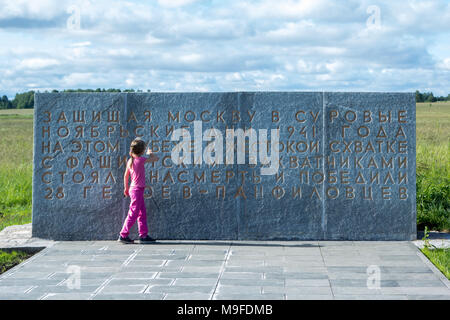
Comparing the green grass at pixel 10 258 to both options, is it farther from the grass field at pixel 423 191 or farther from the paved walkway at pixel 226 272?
the grass field at pixel 423 191

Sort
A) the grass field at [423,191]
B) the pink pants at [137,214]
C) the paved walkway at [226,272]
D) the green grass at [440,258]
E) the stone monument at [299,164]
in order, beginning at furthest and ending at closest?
the grass field at [423,191] → the stone monument at [299,164] → the pink pants at [137,214] → the green grass at [440,258] → the paved walkway at [226,272]

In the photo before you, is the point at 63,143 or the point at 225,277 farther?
the point at 63,143

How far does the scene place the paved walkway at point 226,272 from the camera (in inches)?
245

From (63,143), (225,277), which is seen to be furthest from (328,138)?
(63,143)

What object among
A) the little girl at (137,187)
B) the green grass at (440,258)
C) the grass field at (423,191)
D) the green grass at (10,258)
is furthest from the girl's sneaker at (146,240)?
the green grass at (440,258)

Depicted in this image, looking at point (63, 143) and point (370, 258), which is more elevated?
point (63, 143)

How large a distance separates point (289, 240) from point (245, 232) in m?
0.62

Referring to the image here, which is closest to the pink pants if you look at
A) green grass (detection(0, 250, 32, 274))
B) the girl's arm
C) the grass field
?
the girl's arm

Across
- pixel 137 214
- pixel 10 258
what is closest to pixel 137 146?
pixel 137 214

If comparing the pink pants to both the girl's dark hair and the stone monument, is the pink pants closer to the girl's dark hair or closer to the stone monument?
the girl's dark hair

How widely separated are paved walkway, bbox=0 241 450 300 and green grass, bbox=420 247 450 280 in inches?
3.6

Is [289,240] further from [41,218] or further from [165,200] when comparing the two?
[41,218]

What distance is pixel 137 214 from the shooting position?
8.82m

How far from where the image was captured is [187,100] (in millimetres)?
9180
